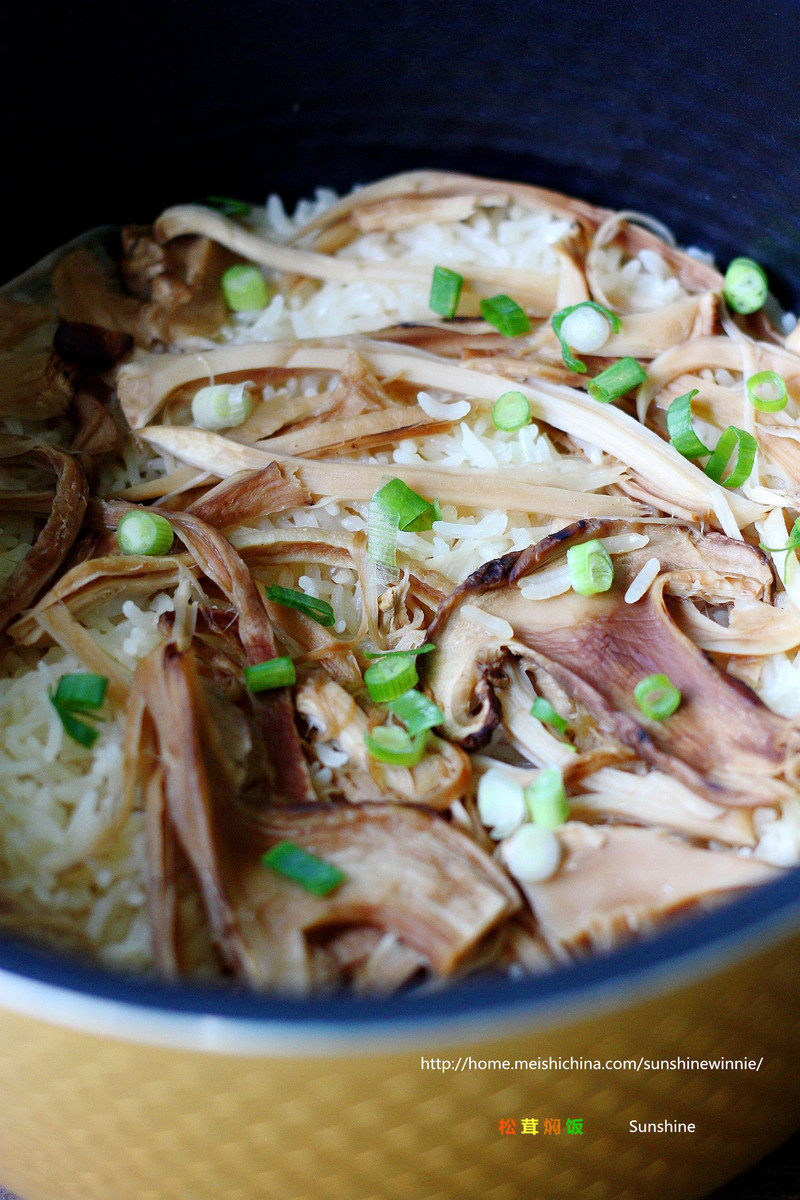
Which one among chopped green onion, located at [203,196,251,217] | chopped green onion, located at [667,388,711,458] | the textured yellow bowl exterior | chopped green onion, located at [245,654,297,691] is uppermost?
chopped green onion, located at [203,196,251,217]

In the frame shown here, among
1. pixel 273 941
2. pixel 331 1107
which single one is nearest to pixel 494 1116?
pixel 331 1107

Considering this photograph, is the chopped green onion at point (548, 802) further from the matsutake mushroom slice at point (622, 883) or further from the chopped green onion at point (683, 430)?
the chopped green onion at point (683, 430)

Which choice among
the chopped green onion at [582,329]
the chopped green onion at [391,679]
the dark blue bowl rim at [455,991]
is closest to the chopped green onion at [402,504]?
the chopped green onion at [391,679]

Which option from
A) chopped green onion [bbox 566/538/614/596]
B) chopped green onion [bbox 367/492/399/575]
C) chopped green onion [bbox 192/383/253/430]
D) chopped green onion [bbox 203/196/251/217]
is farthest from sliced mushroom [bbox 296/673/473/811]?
chopped green onion [bbox 203/196/251/217]

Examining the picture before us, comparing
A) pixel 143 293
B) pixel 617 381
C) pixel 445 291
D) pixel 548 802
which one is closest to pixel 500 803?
pixel 548 802

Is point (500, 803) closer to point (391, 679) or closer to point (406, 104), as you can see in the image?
point (391, 679)

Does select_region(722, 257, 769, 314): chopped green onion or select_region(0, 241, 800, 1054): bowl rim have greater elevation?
select_region(722, 257, 769, 314): chopped green onion

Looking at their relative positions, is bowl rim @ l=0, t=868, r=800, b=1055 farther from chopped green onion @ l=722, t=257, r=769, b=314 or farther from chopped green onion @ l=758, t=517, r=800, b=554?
chopped green onion @ l=722, t=257, r=769, b=314

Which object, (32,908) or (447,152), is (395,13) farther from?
(32,908)
